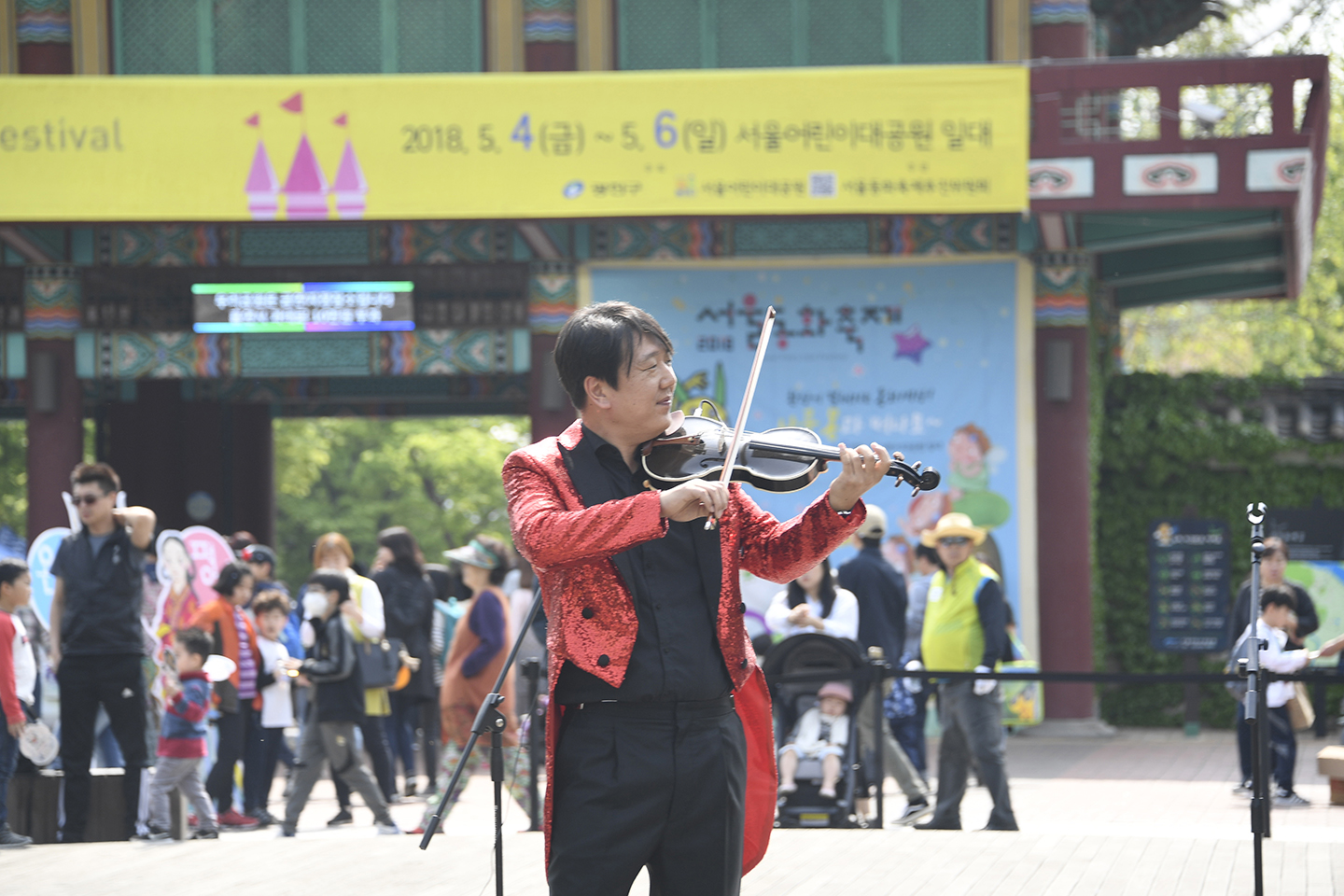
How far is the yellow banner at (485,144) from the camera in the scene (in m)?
12.3

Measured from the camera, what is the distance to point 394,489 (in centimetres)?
3672

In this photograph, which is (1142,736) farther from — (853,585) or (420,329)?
(420,329)

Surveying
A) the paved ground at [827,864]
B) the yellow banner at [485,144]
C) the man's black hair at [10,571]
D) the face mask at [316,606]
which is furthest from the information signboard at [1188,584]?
the man's black hair at [10,571]

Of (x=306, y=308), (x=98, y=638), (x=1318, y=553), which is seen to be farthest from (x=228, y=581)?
(x=1318, y=553)

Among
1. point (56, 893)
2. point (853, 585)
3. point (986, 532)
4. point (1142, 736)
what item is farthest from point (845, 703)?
point (1142, 736)

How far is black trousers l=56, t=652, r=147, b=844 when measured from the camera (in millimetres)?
8164

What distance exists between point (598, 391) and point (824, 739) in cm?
556

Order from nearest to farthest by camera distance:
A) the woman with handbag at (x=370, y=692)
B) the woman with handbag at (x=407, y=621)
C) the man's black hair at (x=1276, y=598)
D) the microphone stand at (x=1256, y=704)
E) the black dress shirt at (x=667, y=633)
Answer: the black dress shirt at (x=667, y=633), the microphone stand at (x=1256, y=704), the woman with handbag at (x=370, y=692), the man's black hair at (x=1276, y=598), the woman with handbag at (x=407, y=621)

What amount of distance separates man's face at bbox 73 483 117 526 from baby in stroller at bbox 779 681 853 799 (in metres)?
3.82

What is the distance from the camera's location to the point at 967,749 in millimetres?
8594

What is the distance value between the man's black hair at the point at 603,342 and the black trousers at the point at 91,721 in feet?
18.4

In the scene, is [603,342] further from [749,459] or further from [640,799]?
[640,799]

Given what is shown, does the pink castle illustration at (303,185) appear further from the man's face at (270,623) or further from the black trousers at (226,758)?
the black trousers at (226,758)

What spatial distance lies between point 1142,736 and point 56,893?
9.85 m
